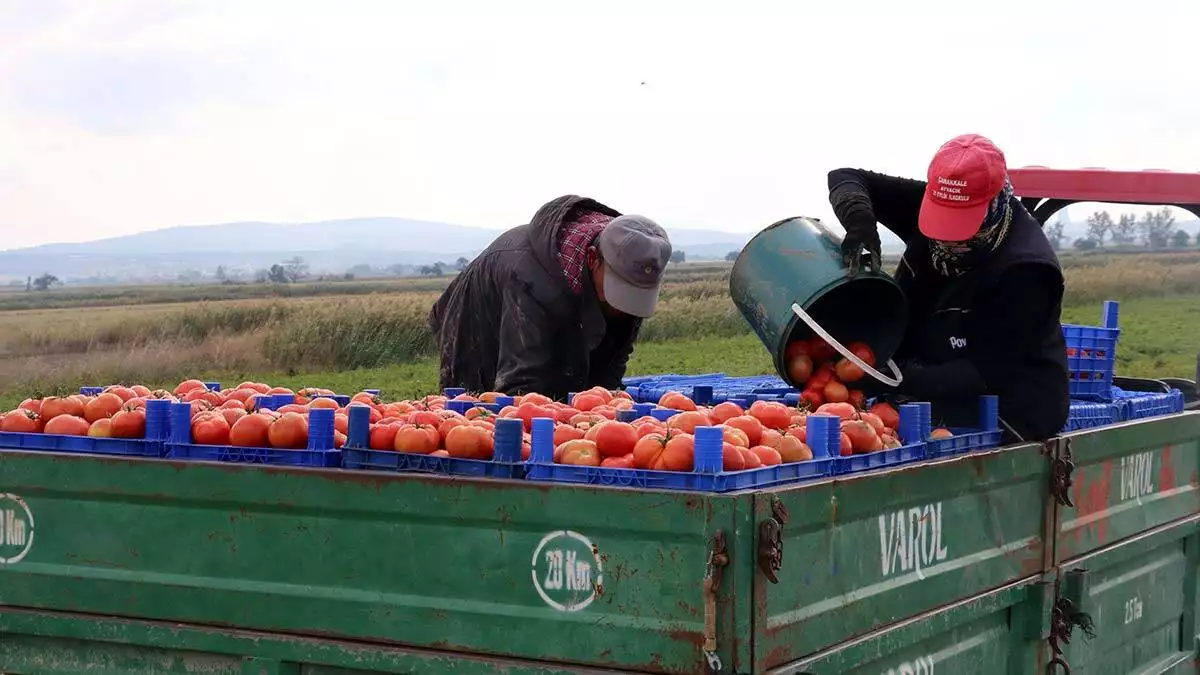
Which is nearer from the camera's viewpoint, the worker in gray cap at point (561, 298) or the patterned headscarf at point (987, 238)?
the patterned headscarf at point (987, 238)

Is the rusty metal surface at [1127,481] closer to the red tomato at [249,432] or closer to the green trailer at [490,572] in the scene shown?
the green trailer at [490,572]

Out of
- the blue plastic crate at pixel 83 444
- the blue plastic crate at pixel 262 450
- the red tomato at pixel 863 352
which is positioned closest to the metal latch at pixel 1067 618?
the red tomato at pixel 863 352

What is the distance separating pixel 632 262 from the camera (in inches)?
263

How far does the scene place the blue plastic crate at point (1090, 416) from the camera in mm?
5918

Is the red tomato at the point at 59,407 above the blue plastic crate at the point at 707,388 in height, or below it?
above

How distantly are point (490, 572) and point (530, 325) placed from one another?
9.39ft

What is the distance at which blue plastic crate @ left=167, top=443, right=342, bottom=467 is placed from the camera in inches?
169

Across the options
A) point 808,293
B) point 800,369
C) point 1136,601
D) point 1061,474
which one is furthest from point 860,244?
point 1136,601

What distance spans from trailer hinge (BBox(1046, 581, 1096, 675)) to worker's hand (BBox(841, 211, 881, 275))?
137 centimetres

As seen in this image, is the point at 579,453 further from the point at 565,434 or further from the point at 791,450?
the point at 791,450

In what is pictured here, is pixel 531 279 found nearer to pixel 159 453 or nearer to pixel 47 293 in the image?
pixel 159 453

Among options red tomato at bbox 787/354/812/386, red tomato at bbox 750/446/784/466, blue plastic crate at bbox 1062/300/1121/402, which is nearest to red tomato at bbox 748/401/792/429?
red tomato at bbox 750/446/784/466

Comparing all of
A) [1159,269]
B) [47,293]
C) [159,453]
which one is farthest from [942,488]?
[47,293]

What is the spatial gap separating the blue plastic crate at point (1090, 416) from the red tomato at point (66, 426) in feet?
11.5
